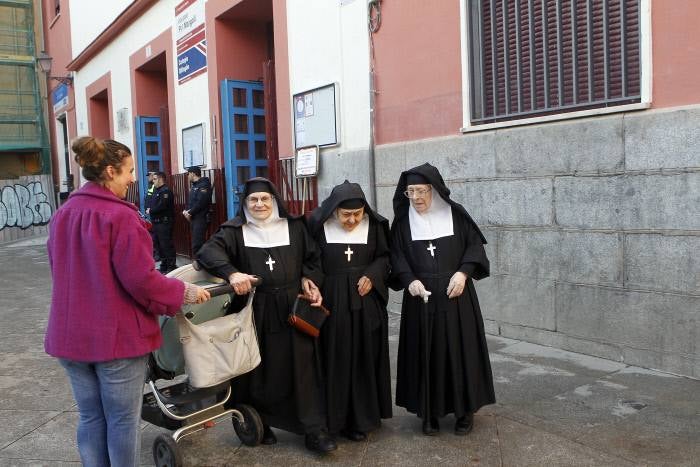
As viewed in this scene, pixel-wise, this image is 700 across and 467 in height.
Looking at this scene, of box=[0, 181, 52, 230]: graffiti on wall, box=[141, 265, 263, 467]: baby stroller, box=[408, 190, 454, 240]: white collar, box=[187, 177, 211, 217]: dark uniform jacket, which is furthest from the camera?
box=[0, 181, 52, 230]: graffiti on wall

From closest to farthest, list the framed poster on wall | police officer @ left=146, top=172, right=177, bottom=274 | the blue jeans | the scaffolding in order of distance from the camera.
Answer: the blue jeans
police officer @ left=146, top=172, right=177, bottom=274
the framed poster on wall
the scaffolding

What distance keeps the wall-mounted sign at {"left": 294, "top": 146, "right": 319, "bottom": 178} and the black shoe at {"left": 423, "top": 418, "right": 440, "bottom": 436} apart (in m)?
4.72

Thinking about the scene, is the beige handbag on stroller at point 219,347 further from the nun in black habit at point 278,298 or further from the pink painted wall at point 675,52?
the pink painted wall at point 675,52

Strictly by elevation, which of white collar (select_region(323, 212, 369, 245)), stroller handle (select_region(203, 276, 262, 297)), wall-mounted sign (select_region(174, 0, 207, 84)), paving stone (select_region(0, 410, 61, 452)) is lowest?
paving stone (select_region(0, 410, 61, 452))

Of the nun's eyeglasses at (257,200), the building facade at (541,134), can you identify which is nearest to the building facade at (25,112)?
the building facade at (541,134)

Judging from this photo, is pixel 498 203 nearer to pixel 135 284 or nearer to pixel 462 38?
pixel 462 38

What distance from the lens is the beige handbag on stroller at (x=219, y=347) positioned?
352cm

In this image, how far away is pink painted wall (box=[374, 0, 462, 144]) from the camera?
6590 mm

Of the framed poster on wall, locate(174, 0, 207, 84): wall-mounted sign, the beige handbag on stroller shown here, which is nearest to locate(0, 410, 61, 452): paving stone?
the beige handbag on stroller

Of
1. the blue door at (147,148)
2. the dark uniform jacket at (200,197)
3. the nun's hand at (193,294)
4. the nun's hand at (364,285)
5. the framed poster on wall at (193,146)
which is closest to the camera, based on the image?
the nun's hand at (193,294)

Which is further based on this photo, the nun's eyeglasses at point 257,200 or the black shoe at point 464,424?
the black shoe at point 464,424

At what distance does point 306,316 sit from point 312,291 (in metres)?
0.15

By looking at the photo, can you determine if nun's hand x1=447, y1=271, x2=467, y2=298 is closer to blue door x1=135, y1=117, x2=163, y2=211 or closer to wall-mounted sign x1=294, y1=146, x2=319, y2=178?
wall-mounted sign x1=294, y1=146, x2=319, y2=178

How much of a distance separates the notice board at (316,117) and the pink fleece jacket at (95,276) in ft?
17.5
